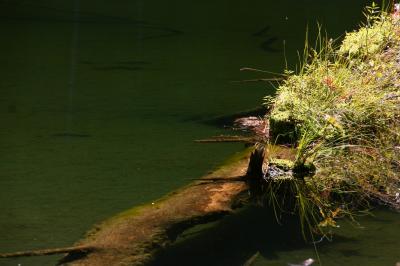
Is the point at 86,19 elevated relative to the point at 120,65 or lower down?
elevated

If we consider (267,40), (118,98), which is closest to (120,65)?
(118,98)

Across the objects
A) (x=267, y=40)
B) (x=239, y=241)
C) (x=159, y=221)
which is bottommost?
(x=239, y=241)

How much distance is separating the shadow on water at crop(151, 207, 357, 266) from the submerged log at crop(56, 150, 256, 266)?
10 centimetres

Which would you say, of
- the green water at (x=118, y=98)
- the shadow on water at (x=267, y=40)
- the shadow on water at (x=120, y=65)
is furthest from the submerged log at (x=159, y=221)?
the shadow on water at (x=267, y=40)

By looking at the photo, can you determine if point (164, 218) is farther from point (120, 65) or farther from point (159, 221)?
point (120, 65)

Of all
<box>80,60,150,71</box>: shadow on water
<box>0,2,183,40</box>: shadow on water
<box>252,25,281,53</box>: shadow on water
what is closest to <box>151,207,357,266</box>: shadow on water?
<box>80,60,150,71</box>: shadow on water

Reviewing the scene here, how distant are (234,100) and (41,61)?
231 centimetres

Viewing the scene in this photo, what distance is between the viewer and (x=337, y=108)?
4.25 m

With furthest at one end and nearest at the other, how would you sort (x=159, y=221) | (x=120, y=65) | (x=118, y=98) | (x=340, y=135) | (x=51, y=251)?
(x=120, y=65)
(x=118, y=98)
(x=340, y=135)
(x=159, y=221)
(x=51, y=251)

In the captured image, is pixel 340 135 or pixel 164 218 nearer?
pixel 164 218

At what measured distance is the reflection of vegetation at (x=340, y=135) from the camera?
3.99 metres

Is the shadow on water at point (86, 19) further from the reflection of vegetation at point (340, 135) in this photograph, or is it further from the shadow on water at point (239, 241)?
the shadow on water at point (239, 241)

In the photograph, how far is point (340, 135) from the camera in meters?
4.22

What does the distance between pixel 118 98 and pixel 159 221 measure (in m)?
3.03
